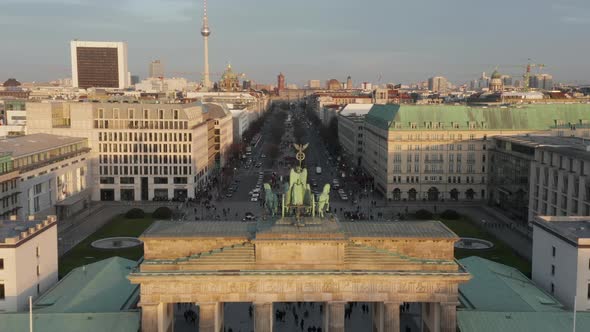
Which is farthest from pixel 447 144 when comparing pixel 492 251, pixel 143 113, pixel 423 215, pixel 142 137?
pixel 143 113

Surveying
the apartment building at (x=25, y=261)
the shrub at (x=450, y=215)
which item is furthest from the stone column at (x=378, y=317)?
the shrub at (x=450, y=215)

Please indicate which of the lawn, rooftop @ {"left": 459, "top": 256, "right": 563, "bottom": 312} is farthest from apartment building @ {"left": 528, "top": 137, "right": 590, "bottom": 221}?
the lawn

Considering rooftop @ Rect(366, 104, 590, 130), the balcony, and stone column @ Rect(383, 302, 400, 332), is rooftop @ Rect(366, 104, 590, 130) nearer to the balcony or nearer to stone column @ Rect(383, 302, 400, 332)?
the balcony

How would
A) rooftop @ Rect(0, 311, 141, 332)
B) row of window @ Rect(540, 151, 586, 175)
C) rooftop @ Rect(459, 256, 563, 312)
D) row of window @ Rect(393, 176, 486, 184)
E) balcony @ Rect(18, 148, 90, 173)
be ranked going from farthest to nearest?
1. row of window @ Rect(393, 176, 486, 184)
2. balcony @ Rect(18, 148, 90, 173)
3. row of window @ Rect(540, 151, 586, 175)
4. rooftop @ Rect(459, 256, 563, 312)
5. rooftop @ Rect(0, 311, 141, 332)

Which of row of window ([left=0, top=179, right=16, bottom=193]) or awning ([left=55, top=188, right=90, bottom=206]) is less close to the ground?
row of window ([left=0, top=179, right=16, bottom=193])

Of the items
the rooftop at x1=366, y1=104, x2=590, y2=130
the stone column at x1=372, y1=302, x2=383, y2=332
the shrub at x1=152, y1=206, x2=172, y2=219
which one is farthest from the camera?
the rooftop at x1=366, y1=104, x2=590, y2=130

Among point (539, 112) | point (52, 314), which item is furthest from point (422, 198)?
point (52, 314)

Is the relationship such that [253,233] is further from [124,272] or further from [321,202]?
[124,272]
